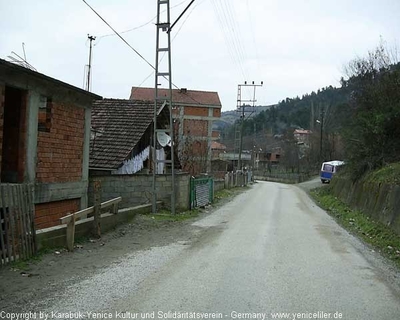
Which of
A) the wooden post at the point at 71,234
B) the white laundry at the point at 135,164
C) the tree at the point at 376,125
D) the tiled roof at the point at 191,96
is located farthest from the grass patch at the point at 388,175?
the tiled roof at the point at 191,96

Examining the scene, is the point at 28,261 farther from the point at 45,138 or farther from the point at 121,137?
the point at 121,137

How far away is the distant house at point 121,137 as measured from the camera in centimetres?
1905

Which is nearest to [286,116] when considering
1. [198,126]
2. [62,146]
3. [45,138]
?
[198,126]

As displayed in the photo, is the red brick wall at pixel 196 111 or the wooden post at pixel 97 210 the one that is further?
the red brick wall at pixel 196 111

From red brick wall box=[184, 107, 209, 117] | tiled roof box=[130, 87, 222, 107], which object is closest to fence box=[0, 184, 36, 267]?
tiled roof box=[130, 87, 222, 107]

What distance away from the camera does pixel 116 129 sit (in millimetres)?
20953

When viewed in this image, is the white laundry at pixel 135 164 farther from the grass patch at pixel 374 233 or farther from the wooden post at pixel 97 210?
the grass patch at pixel 374 233

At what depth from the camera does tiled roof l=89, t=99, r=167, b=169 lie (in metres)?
19.1

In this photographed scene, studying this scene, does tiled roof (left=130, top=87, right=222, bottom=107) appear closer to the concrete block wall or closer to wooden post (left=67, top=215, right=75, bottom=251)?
the concrete block wall

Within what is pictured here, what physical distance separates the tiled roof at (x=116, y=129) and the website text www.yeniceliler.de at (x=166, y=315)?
1319 centimetres

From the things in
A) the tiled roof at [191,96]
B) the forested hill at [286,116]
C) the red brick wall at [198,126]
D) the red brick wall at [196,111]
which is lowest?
the red brick wall at [198,126]

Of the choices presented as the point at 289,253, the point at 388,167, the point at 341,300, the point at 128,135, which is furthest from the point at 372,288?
the point at 128,135

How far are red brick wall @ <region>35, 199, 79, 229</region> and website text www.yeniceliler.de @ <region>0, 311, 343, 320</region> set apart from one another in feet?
25.4

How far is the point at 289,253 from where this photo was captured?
33.0 ft
